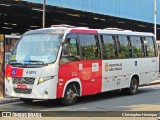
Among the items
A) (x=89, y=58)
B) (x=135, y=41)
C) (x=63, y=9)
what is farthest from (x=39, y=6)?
(x=89, y=58)

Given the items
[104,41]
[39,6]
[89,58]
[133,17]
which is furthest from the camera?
[133,17]

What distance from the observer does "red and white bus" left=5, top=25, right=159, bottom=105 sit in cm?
1251

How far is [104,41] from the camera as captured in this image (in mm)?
15367

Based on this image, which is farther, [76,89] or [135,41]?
[135,41]

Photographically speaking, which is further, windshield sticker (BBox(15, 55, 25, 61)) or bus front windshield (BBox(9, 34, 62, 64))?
windshield sticker (BBox(15, 55, 25, 61))

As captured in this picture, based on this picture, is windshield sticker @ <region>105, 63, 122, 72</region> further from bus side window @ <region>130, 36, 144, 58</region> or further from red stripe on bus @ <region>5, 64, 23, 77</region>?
red stripe on bus @ <region>5, 64, 23, 77</region>

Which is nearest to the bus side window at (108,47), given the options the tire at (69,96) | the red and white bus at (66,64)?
the red and white bus at (66,64)

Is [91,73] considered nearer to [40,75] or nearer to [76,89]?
[76,89]

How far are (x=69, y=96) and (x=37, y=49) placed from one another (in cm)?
191

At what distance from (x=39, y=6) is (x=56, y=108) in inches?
1163

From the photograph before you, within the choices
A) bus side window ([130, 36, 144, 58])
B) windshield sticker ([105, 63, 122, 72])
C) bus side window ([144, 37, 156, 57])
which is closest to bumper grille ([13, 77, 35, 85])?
windshield sticker ([105, 63, 122, 72])

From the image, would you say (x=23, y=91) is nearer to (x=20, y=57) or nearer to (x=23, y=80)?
(x=23, y=80)

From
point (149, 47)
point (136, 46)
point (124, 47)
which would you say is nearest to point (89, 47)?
point (124, 47)

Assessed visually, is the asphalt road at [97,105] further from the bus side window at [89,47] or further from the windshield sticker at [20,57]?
the bus side window at [89,47]
